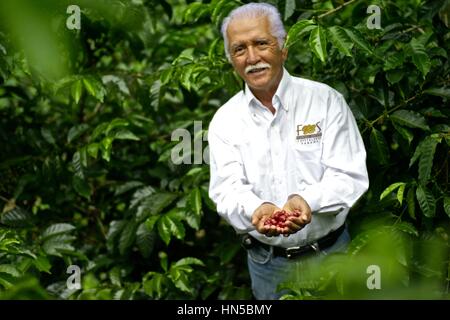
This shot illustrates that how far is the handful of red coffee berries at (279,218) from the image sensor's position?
171 centimetres

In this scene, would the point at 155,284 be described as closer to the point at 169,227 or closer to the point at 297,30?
the point at 169,227

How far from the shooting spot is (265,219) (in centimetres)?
172

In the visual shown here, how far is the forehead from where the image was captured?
1.85 metres

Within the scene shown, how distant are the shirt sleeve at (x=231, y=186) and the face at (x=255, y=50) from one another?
0.20 meters

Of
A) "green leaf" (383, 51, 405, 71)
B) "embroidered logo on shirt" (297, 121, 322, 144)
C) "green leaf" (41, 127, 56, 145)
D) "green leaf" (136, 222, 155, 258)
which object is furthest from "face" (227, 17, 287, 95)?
"green leaf" (41, 127, 56, 145)

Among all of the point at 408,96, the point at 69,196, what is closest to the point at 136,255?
the point at 69,196

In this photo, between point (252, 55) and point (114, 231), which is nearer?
Result: point (252, 55)

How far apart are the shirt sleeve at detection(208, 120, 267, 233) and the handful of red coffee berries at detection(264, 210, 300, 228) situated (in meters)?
0.08

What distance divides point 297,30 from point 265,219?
53 centimetres
